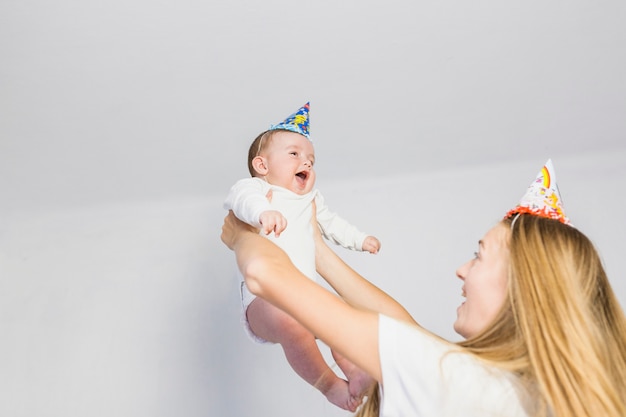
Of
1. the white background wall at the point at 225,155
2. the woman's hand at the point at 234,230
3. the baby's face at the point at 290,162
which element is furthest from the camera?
the white background wall at the point at 225,155

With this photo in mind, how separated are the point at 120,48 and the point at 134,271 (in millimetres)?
850

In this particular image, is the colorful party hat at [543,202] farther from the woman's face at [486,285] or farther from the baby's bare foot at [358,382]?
the baby's bare foot at [358,382]

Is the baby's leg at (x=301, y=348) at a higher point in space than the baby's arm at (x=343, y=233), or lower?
lower

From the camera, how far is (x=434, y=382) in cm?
89

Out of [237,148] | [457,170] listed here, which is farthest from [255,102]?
[457,170]

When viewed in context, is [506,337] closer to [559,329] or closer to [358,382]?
[559,329]

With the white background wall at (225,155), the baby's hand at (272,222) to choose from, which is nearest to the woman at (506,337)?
the baby's hand at (272,222)

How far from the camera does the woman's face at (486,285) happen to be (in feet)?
3.44

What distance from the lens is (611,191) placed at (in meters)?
2.51

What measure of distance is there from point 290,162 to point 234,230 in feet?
0.85

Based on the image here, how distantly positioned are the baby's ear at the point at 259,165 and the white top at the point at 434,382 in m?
0.71

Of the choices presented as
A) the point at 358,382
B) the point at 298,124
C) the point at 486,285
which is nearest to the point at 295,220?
the point at 298,124

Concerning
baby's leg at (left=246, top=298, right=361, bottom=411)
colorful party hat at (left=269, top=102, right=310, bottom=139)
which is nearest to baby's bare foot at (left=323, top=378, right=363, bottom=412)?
baby's leg at (left=246, top=298, right=361, bottom=411)

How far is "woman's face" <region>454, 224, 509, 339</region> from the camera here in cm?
105
